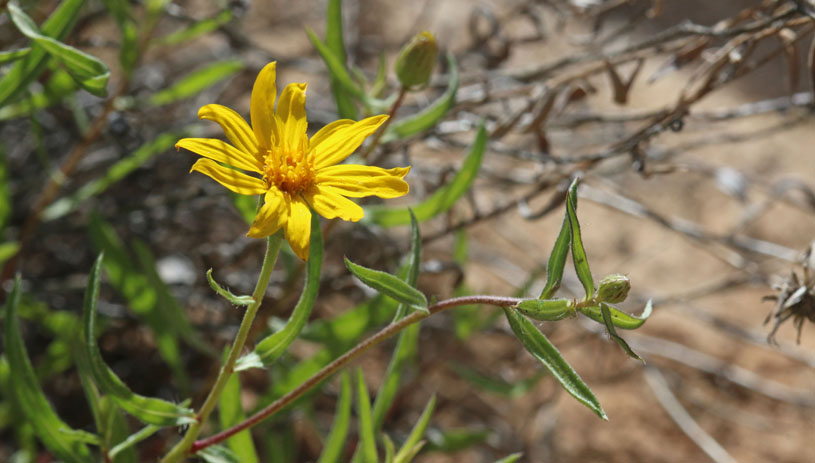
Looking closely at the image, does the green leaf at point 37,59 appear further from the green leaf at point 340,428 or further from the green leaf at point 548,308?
the green leaf at point 548,308

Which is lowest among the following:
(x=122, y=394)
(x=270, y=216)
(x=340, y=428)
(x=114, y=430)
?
(x=340, y=428)

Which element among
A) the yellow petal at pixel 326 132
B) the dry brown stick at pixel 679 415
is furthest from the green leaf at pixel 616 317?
the dry brown stick at pixel 679 415

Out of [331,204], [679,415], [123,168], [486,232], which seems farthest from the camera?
[486,232]

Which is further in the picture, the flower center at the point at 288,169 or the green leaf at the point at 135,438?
the green leaf at the point at 135,438

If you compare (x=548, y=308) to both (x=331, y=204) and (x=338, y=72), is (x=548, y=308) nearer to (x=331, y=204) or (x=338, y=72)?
(x=331, y=204)

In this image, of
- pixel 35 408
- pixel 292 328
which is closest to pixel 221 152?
pixel 292 328

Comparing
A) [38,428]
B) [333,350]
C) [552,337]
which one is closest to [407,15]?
[552,337]

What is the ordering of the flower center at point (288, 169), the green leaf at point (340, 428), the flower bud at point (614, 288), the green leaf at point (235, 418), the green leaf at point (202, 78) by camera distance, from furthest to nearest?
the green leaf at point (202, 78)
the green leaf at point (340, 428)
the green leaf at point (235, 418)
the flower center at point (288, 169)
the flower bud at point (614, 288)
